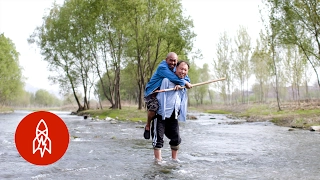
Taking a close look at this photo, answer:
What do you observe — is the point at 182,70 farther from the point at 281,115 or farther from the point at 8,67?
the point at 8,67

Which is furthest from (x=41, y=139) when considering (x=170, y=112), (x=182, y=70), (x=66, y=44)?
(x=66, y=44)

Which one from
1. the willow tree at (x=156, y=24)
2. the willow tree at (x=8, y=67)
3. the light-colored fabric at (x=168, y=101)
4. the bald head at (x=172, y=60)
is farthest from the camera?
the willow tree at (x=8, y=67)

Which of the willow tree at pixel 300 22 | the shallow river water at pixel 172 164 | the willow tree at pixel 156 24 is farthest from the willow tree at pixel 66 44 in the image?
the shallow river water at pixel 172 164

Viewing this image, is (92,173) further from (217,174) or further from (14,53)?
(14,53)

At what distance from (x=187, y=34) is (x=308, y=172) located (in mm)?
26347

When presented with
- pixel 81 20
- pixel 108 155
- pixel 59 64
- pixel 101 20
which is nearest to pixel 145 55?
pixel 101 20

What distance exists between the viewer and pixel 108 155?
7.07 meters

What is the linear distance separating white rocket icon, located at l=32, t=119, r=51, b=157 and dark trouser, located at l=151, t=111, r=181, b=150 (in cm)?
233

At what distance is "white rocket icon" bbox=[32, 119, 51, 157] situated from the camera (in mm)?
4337

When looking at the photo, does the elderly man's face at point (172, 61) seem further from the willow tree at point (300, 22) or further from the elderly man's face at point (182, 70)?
the willow tree at point (300, 22)

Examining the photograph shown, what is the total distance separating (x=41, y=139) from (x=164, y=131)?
9.07 ft

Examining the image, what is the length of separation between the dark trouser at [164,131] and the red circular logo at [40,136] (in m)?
2.15

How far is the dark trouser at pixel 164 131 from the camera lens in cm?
627

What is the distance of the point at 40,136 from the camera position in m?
4.40
